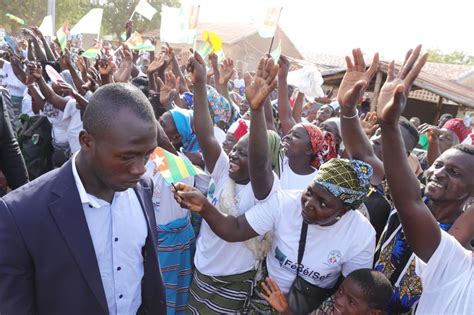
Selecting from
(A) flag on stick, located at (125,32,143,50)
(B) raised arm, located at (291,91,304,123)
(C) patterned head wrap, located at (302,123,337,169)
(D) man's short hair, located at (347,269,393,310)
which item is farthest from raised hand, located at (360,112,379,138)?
(A) flag on stick, located at (125,32,143,50)

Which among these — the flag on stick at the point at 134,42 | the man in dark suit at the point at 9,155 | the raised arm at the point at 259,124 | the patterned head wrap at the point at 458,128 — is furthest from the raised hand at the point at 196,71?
the flag on stick at the point at 134,42

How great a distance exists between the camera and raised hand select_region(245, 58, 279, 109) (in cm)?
209

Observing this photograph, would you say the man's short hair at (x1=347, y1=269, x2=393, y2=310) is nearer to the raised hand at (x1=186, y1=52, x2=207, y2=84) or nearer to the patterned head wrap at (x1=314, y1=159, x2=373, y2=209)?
the patterned head wrap at (x1=314, y1=159, x2=373, y2=209)

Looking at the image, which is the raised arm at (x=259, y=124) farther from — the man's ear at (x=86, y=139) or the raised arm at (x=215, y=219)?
the man's ear at (x=86, y=139)

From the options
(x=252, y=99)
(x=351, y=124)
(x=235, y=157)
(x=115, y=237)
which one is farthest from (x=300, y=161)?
(x=115, y=237)

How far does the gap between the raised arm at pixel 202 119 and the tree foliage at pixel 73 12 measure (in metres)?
30.6

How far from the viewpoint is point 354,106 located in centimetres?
239

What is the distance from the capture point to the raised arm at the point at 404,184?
1.45m

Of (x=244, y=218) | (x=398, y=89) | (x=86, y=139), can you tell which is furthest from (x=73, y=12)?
(x=398, y=89)

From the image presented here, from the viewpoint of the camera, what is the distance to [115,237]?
157cm

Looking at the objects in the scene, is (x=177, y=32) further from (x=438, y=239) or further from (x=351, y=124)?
(x=438, y=239)

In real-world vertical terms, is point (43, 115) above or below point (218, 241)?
below

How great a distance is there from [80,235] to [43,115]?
3986 mm

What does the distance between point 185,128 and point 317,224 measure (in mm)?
1497
